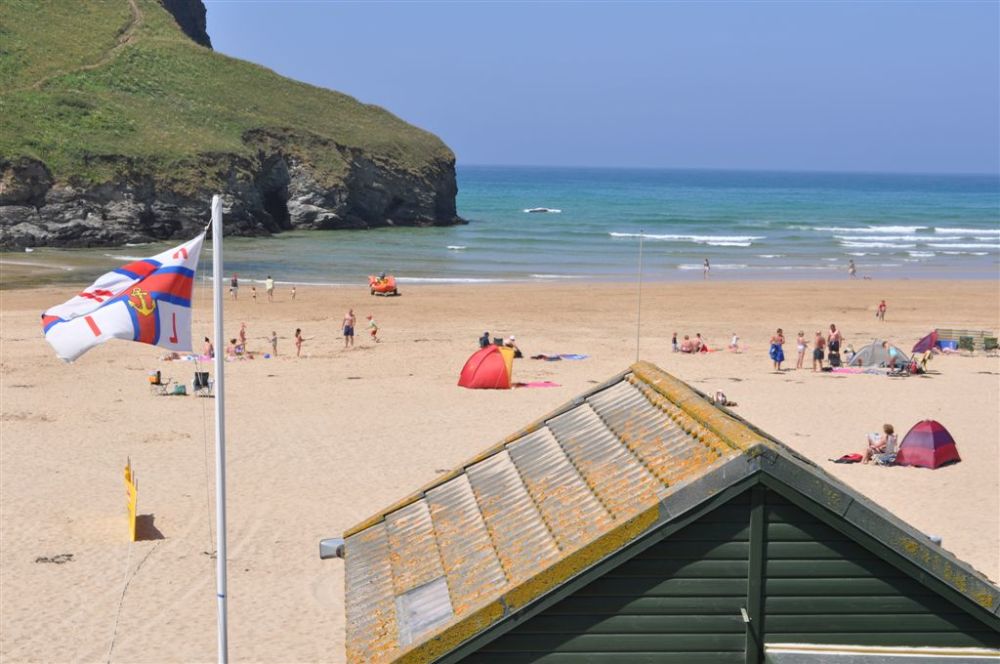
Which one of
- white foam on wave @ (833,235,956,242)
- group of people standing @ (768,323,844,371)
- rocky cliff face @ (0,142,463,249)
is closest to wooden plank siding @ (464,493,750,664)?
group of people standing @ (768,323,844,371)

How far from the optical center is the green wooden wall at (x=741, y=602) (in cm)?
470

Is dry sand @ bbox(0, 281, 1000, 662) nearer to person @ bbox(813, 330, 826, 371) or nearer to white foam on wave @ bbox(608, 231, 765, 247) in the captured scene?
person @ bbox(813, 330, 826, 371)

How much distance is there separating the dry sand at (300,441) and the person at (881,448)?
42cm

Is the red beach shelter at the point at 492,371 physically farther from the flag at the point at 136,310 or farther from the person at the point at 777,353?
the flag at the point at 136,310

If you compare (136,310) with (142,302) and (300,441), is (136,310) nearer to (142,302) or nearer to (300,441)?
(142,302)

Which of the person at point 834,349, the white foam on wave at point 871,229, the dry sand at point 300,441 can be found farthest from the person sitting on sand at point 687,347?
the white foam on wave at point 871,229

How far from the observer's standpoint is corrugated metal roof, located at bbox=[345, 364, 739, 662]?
480 cm

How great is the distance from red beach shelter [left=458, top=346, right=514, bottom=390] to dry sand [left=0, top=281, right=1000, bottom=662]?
0.48 m

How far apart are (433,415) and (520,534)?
17.4 m

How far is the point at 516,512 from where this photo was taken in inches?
210

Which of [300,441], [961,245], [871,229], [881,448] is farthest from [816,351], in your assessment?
[871,229]

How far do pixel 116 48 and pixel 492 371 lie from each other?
3140 inches

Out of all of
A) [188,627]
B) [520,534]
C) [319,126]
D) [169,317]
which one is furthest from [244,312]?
[319,126]

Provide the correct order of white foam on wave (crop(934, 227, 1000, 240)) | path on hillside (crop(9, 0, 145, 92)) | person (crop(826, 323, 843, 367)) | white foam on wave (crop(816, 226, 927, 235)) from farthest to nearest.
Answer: white foam on wave (crop(816, 226, 927, 235)) → white foam on wave (crop(934, 227, 1000, 240)) → path on hillside (crop(9, 0, 145, 92)) → person (crop(826, 323, 843, 367))
